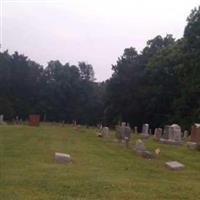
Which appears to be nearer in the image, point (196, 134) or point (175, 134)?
point (196, 134)

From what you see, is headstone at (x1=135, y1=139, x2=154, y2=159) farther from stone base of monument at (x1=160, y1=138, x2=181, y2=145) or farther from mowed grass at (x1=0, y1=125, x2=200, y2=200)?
stone base of monument at (x1=160, y1=138, x2=181, y2=145)

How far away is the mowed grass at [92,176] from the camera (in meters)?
11.7

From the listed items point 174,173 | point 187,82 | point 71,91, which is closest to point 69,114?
point 71,91

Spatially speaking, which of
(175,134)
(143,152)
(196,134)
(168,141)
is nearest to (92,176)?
(143,152)

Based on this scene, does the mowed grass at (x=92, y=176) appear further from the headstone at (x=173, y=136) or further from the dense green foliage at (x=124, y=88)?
the dense green foliage at (x=124, y=88)

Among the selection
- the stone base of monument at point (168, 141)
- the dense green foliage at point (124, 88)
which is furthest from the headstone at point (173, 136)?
the dense green foliage at point (124, 88)

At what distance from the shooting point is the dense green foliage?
59188mm

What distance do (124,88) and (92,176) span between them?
6156cm

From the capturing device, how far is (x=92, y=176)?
14383 mm

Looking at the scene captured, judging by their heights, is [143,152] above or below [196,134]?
below

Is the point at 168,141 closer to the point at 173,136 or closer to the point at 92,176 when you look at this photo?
the point at 173,136

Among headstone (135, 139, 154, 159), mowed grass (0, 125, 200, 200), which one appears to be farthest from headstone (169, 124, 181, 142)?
headstone (135, 139, 154, 159)

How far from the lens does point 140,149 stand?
22.5 meters

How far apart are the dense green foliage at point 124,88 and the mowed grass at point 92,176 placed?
3569 cm
